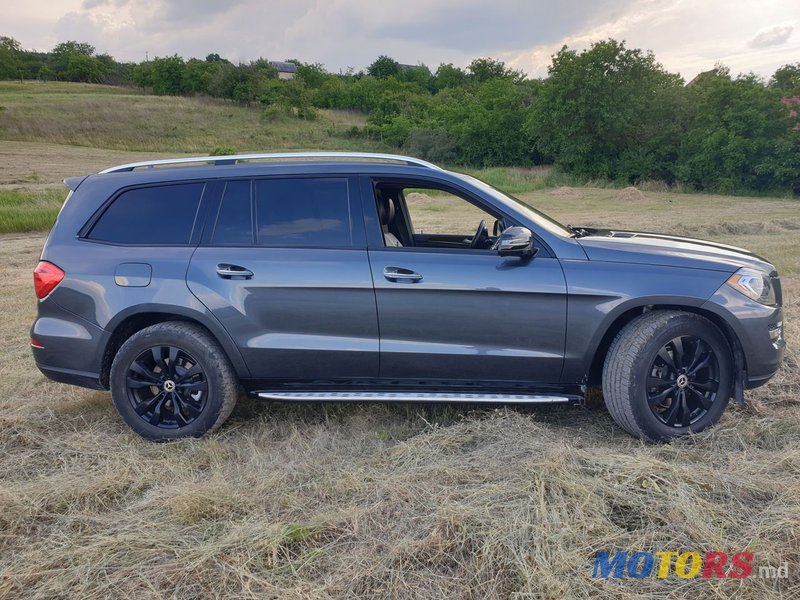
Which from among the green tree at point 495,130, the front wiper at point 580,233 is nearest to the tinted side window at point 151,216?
the front wiper at point 580,233

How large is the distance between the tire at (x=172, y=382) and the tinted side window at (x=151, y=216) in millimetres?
607

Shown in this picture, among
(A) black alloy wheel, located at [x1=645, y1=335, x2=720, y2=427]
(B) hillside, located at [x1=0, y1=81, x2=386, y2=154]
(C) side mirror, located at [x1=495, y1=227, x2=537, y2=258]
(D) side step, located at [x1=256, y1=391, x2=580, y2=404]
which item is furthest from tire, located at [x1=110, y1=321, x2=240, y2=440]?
(B) hillside, located at [x1=0, y1=81, x2=386, y2=154]

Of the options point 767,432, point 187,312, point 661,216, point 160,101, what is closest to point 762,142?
point 661,216

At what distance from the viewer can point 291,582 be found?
2502mm

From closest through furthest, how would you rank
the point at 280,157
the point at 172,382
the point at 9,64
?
the point at 172,382, the point at 280,157, the point at 9,64

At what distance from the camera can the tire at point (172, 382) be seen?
12.7 feet

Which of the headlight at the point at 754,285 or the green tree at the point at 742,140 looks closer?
the headlight at the point at 754,285

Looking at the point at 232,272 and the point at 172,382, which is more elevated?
the point at 232,272

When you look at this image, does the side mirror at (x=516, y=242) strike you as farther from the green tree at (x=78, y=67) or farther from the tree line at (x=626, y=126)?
the green tree at (x=78, y=67)

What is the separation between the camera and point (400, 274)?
3.72 m

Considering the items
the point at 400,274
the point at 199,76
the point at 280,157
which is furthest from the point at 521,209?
the point at 199,76

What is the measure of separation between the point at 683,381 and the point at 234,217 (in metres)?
3.00

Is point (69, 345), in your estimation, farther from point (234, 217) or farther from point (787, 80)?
point (787, 80)

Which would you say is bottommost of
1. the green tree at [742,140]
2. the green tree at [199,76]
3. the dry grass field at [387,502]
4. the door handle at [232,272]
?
the dry grass field at [387,502]
